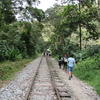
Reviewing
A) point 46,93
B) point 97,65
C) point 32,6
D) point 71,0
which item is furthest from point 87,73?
point 32,6

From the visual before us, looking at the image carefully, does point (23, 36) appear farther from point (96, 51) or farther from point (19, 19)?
point (96, 51)

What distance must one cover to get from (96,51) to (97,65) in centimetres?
443

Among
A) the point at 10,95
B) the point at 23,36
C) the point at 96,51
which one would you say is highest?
the point at 23,36

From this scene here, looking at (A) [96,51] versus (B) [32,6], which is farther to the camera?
(B) [32,6]

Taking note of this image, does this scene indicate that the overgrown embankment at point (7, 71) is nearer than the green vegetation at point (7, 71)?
Yes

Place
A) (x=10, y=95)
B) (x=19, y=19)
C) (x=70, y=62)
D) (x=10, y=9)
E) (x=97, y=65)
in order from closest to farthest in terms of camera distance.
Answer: (x=10, y=95)
(x=70, y=62)
(x=97, y=65)
(x=10, y=9)
(x=19, y=19)

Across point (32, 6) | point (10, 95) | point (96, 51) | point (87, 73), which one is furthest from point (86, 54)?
point (10, 95)

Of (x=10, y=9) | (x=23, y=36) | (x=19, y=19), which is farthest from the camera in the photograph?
(x=23, y=36)

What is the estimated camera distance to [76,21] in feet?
65.6

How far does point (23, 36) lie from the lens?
32938mm

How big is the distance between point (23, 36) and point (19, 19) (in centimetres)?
1458

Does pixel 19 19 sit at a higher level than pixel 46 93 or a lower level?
higher

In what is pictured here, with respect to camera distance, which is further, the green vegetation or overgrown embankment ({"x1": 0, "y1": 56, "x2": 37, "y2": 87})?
the green vegetation

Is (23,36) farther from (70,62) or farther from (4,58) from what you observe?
(70,62)
